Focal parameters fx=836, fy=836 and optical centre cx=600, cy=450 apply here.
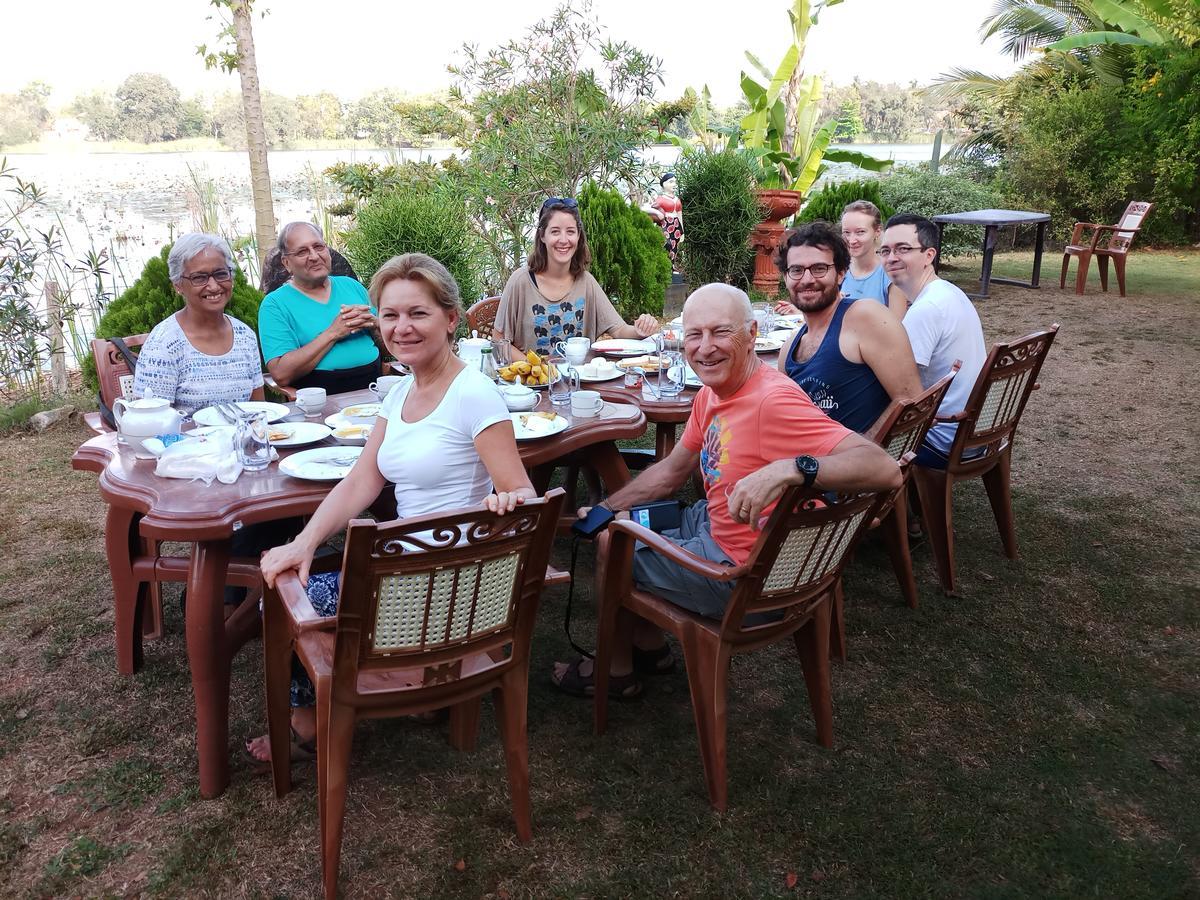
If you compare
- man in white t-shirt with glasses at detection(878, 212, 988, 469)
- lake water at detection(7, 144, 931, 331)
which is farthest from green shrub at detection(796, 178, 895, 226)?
man in white t-shirt with glasses at detection(878, 212, 988, 469)

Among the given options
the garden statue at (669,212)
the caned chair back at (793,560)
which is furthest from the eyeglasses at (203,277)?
the garden statue at (669,212)

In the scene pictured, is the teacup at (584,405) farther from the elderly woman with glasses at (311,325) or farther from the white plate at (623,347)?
the elderly woman with glasses at (311,325)

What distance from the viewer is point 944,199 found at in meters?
12.9

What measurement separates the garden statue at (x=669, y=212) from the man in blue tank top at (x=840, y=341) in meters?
6.65

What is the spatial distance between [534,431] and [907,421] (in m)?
1.30

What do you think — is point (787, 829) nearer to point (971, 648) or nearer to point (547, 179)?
point (971, 648)

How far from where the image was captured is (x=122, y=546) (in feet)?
9.38

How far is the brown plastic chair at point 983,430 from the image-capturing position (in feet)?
11.4

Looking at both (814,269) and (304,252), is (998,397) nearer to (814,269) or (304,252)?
(814,269)

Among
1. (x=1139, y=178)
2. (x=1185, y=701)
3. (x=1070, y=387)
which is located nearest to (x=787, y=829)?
(x=1185, y=701)

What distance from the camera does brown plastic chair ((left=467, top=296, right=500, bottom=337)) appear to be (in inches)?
195

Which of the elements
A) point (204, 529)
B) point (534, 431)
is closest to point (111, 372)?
point (204, 529)

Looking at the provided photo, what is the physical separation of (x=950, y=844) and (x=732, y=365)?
4.72ft

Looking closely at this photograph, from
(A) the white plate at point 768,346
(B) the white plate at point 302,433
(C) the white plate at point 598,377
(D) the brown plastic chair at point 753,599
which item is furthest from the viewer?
(A) the white plate at point 768,346
